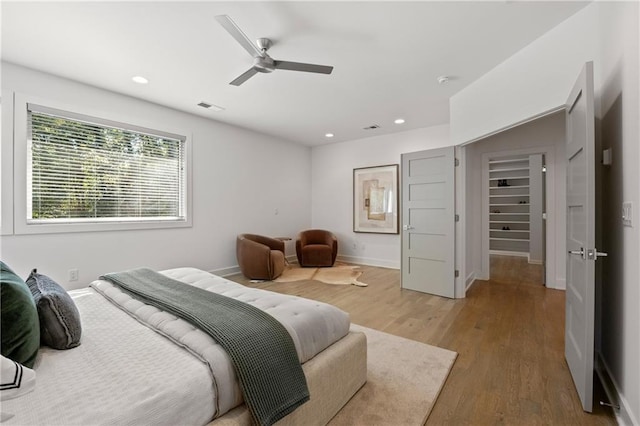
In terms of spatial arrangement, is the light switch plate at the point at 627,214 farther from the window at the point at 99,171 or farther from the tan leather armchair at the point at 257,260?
the window at the point at 99,171

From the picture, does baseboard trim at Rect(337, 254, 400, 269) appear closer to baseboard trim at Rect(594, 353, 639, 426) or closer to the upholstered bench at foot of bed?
baseboard trim at Rect(594, 353, 639, 426)

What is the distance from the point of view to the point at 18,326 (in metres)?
1.05

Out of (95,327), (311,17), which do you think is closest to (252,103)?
(311,17)

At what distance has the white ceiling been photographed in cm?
213

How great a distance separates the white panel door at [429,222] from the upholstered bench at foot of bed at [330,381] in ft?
7.77

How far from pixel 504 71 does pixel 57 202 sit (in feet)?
16.9

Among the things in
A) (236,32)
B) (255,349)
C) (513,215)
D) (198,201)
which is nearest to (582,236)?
(255,349)

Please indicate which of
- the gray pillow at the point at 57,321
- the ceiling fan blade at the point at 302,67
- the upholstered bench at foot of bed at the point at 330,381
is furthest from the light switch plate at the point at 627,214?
the gray pillow at the point at 57,321

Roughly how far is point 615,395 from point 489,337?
93cm

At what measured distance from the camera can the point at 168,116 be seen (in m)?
4.16

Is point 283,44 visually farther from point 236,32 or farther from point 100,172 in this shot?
point 100,172

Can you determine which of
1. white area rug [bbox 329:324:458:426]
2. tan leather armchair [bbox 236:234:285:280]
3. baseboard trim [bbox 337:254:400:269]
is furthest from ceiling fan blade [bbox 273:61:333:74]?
baseboard trim [bbox 337:254:400:269]

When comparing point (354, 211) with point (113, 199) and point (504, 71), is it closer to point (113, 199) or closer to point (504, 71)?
point (504, 71)

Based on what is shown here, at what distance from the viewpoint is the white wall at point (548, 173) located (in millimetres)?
4043
